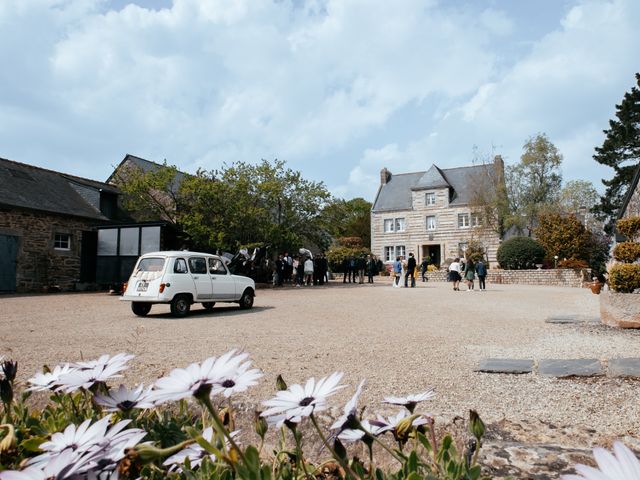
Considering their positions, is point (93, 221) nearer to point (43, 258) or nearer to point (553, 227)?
point (43, 258)

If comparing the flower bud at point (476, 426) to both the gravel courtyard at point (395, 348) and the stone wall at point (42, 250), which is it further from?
the stone wall at point (42, 250)

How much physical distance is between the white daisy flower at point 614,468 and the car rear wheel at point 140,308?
11.2 meters

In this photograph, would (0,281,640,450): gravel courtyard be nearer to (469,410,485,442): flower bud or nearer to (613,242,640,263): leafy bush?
(469,410,485,442): flower bud

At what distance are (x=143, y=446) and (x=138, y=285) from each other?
34.8 ft

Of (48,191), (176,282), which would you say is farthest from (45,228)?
(176,282)

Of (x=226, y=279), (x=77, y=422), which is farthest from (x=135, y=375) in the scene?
(x=226, y=279)

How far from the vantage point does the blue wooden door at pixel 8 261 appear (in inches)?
687

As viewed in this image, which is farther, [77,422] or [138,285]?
[138,285]

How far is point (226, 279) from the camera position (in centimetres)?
1188

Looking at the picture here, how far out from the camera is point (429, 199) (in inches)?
1580

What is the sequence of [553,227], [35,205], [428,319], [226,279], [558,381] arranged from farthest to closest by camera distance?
[553,227]
[35,205]
[226,279]
[428,319]
[558,381]

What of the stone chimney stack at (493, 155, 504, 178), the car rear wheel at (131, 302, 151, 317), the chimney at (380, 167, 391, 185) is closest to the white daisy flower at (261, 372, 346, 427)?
the car rear wheel at (131, 302, 151, 317)

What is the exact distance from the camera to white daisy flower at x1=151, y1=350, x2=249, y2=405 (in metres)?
0.75

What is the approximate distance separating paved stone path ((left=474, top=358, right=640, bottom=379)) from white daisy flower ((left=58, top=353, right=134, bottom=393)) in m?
3.95
